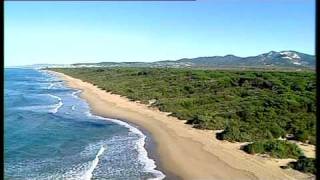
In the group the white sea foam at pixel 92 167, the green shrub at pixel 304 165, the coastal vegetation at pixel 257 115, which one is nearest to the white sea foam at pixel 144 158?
the white sea foam at pixel 92 167

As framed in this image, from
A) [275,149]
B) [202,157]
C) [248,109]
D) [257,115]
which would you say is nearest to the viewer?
[275,149]

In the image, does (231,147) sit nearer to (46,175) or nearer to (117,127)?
(46,175)

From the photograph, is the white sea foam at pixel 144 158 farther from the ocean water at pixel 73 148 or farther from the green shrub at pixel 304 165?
the green shrub at pixel 304 165

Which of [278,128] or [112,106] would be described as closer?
[278,128]

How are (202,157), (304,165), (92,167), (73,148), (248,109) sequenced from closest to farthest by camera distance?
(304,165) < (92,167) < (202,157) < (73,148) < (248,109)

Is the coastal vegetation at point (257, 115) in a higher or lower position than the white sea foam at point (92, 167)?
higher

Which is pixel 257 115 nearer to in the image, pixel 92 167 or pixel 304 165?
pixel 304 165

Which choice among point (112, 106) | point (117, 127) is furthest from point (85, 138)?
point (112, 106)

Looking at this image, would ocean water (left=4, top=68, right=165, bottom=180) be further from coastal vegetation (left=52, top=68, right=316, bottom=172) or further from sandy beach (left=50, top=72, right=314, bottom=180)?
coastal vegetation (left=52, top=68, right=316, bottom=172)

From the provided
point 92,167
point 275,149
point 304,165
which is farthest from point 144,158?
point 304,165
